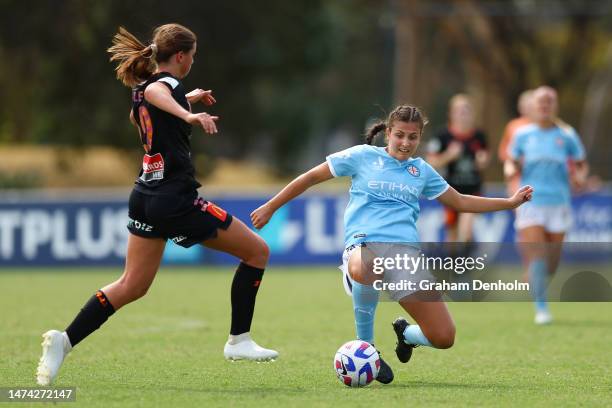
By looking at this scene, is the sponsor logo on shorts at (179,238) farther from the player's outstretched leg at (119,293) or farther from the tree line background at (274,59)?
the tree line background at (274,59)

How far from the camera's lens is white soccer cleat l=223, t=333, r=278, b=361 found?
771cm

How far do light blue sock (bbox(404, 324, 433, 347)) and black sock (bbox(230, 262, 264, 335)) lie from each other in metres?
1.04

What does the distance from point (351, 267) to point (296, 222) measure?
12.8m

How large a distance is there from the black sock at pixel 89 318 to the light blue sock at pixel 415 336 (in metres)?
1.95

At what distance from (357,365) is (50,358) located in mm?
1847

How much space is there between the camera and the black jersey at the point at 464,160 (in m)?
16.1

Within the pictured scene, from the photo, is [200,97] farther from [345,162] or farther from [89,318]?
[89,318]

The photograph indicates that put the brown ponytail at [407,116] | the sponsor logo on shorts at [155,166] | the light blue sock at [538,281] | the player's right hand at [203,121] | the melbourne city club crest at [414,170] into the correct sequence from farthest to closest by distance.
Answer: the light blue sock at [538,281] < the melbourne city club crest at [414,170] < the brown ponytail at [407,116] < the sponsor logo on shorts at [155,166] < the player's right hand at [203,121]

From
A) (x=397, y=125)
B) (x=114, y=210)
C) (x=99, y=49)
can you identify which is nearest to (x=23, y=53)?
(x=99, y=49)

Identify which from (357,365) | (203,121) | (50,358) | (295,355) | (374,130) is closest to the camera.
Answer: (203,121)

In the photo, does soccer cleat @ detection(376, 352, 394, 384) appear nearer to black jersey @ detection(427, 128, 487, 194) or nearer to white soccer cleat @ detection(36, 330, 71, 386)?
white soccer cleat @ detection(36, 330, 71, 386)

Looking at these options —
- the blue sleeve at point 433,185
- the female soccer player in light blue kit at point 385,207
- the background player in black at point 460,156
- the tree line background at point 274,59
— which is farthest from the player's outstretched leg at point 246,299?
the tree line background at point 274,59

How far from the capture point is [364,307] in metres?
7.45

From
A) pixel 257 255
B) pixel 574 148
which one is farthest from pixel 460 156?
pixel 257 255
